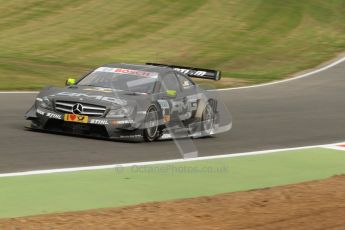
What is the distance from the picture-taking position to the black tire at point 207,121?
596 inches

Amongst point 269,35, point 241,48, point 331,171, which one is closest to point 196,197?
point 331,171

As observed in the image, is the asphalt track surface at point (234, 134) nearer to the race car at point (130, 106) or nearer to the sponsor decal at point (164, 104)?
the race car at point (130, 106)

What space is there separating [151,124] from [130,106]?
1.77 feet

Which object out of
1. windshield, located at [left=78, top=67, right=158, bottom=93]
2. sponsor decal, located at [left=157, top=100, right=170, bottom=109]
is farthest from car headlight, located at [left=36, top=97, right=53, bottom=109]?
sponsor decal, located at [left=157, top=100, right=170, bottom=109]

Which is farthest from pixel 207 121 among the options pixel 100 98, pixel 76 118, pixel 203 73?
pixel 76 118

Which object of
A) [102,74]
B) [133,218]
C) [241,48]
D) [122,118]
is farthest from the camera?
[241,48]

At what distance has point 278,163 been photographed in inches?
489

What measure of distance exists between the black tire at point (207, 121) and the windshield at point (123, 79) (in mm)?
1242

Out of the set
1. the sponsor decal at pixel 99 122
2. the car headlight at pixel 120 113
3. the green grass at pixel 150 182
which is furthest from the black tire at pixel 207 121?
the sponsor decal at pixel 99 122

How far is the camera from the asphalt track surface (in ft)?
38.6

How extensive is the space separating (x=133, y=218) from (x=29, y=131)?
6.04 meters

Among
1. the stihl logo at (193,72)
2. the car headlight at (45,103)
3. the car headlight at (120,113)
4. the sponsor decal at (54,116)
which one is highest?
the stihl logo at (193,72)

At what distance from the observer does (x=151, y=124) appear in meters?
13.8

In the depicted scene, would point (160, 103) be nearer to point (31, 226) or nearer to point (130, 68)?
point (130, 68)
